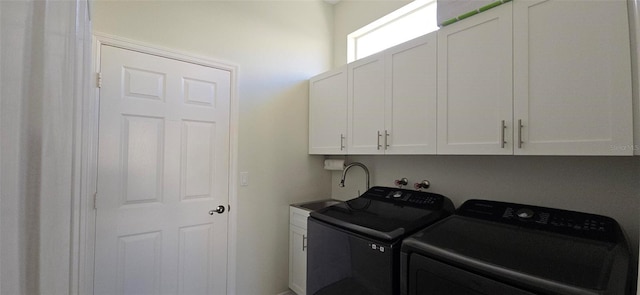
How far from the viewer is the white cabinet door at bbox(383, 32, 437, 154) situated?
164 centimetres

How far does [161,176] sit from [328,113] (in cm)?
139

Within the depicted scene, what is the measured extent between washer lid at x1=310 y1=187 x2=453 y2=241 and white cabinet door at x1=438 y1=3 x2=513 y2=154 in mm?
371

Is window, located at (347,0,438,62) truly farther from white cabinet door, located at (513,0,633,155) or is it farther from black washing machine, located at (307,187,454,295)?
black washing machine, located at (307,187,454,295)

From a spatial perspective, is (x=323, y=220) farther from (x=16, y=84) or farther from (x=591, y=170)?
(x=16, y=84)

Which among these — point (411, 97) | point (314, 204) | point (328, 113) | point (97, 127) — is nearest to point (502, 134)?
point (411, 97)

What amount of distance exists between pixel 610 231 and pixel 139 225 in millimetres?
2497

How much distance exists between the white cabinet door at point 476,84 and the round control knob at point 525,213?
330mm

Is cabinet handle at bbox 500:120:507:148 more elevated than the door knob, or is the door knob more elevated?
cabinet handle at bbox 500:120:507:148

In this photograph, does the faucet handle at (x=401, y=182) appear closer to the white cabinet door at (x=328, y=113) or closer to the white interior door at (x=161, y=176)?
the white cabinet door at (x=328, y=113)

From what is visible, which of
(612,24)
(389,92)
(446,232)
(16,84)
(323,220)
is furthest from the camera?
(389,92)

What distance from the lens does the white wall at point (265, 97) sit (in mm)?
2023

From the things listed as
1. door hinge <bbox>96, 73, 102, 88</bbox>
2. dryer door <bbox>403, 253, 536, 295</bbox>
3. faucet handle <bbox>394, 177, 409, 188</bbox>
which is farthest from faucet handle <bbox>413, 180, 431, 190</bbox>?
door hinge <bbox>96, 73, 102, 88</bbox>

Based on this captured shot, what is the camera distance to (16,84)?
218mm

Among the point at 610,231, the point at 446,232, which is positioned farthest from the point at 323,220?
Result: the point at 610,231
